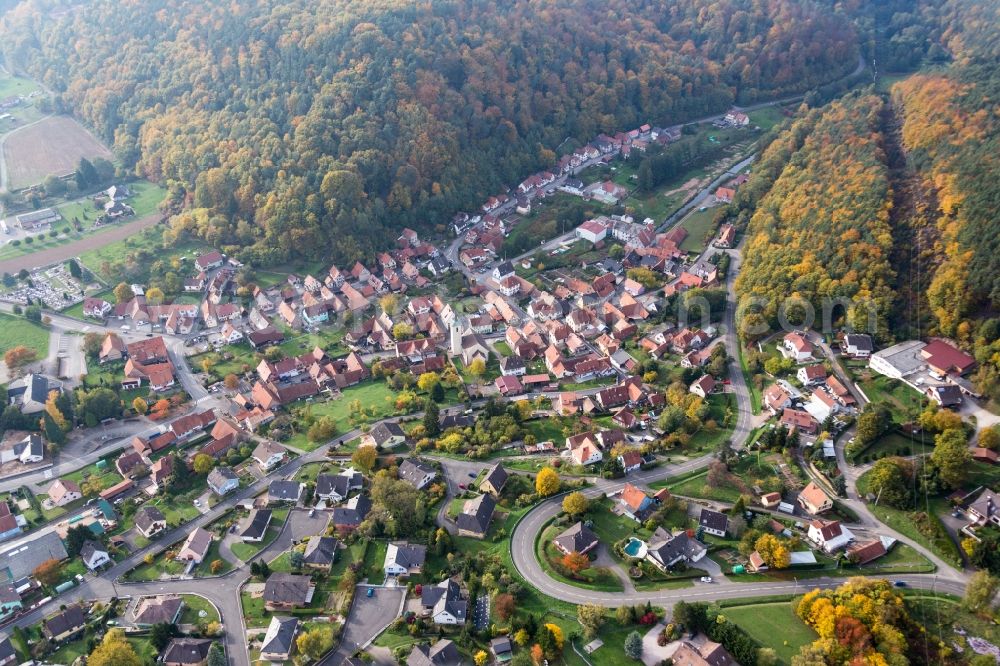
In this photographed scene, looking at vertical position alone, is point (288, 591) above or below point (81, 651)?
above

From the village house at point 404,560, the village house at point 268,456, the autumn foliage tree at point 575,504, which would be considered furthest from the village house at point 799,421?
the village house at point 268,456

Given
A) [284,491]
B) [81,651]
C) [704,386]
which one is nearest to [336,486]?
[284,491]

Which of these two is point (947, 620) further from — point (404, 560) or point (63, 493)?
point (63, 493)

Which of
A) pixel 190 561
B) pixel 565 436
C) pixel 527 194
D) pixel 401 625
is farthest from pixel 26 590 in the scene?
pixel 527 194

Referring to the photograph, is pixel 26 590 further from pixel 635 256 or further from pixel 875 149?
pixel 875 149

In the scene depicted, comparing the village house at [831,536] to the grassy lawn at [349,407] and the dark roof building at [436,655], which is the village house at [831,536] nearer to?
the dark roof building at [436,655]

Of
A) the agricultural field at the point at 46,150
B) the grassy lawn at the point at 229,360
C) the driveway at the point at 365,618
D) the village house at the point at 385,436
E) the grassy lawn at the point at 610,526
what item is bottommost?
the driveway at the point at 365,618

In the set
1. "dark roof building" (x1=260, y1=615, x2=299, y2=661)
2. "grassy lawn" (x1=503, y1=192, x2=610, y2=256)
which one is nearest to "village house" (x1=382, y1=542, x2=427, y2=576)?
"dark roof building" (x1=260, y1=615, x2=299, y2=661)
